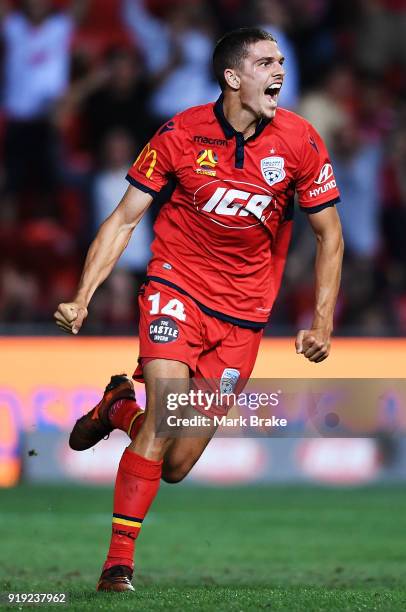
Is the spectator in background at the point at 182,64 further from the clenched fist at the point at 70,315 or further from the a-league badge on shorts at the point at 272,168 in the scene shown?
the clenched fist at the point at 70,315

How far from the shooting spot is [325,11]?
15305 mm

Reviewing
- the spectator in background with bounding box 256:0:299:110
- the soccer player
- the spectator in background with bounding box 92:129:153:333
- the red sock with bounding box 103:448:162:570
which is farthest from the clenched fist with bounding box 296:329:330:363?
the spectator in background with bounding box 256:0:299:110

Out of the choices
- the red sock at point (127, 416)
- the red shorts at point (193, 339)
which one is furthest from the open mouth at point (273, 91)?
the red sock at point (127, 416)

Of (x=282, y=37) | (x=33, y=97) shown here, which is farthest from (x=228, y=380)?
(x=282, y=37)

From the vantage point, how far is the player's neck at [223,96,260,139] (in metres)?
6.48

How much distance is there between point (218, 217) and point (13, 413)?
5.26 m

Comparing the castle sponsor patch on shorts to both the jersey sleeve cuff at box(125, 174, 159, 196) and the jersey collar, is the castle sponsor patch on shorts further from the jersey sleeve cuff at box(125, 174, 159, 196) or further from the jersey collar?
the jersey collar

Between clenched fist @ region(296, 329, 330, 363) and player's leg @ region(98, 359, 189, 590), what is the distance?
2.02 ft

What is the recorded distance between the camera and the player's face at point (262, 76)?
639cm

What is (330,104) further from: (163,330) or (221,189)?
(163,330)

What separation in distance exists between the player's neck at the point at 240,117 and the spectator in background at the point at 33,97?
6963 mm

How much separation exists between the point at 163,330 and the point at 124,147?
6.66 m

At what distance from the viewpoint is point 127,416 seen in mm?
6891

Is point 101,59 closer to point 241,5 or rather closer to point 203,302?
point 241,5
